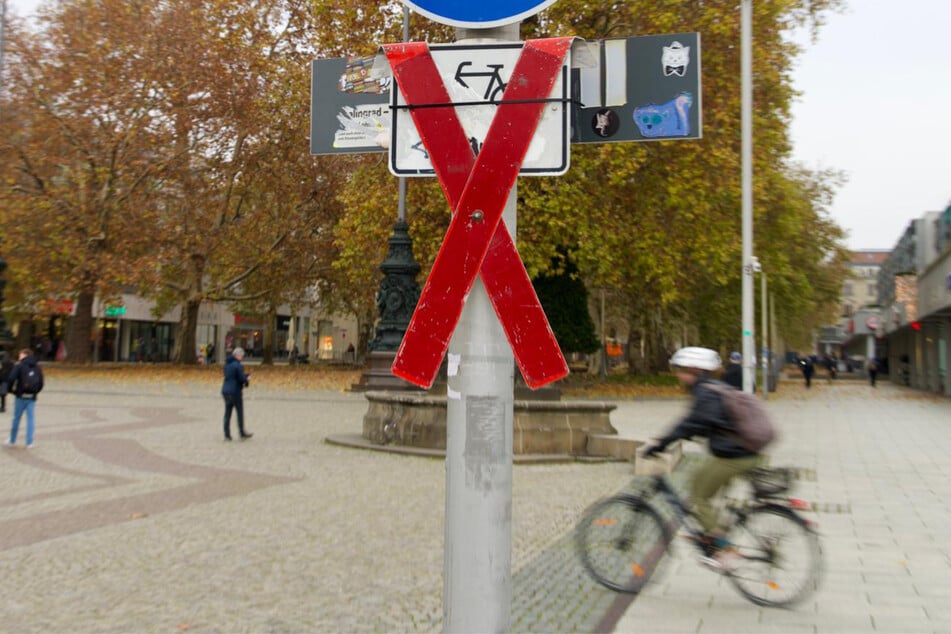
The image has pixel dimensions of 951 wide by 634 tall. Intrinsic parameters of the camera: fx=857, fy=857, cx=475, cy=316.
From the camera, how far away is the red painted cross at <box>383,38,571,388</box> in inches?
99.6

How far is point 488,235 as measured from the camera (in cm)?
256

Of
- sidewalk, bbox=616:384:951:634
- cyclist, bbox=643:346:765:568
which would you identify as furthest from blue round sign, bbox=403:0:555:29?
sidewalk, bbox=616:384:951:634

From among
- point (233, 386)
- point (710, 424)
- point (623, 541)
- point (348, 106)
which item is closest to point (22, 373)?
point (233, 386)

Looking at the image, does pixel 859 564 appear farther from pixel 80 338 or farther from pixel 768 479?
pixel 80 338

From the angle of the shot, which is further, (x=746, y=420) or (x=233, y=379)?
(x=233, y=379)

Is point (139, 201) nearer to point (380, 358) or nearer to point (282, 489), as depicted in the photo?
point (380, 358)

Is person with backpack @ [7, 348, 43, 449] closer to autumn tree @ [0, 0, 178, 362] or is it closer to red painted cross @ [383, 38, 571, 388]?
red painted cross @ [383, 38, 571, 388]

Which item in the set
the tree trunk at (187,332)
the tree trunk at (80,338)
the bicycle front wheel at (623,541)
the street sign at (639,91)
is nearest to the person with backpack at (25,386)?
the bicycle front wheel at (623,541)

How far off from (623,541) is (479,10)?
165 inches

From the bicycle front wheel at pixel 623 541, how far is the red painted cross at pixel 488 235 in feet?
12.1

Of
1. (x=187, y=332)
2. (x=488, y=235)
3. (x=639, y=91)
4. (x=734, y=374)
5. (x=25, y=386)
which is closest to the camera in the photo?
(x=488, y=235)

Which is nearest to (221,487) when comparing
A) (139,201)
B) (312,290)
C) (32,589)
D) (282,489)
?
(282,489)

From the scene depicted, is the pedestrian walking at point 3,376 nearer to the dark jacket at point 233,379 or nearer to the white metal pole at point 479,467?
the dark jacket at point 233,379

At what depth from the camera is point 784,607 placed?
5477mm
